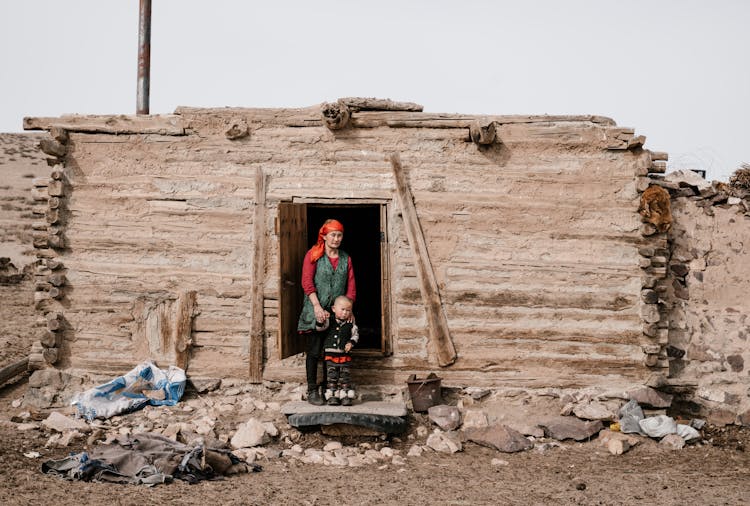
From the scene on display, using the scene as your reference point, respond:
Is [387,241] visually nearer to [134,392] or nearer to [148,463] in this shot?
[134,392]

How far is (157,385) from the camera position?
259 inches

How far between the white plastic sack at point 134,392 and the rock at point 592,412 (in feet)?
12.6

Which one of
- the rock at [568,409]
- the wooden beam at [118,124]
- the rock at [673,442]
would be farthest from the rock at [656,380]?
the wooden beam at [118,124]

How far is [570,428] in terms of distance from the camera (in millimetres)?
6270

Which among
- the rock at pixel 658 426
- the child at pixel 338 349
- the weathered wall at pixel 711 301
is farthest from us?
the weathered wall at pixel 711 301

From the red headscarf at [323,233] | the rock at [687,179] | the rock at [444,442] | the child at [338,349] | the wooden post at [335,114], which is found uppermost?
the wooden post at [335,114]

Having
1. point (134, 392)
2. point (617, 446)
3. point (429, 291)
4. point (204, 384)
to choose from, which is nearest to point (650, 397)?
point (617, 446)

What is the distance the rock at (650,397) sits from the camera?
6523 mm

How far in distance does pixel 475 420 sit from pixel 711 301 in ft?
9.57

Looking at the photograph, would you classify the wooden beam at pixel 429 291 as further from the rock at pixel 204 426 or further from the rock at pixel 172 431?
the rock at pixel 172 431

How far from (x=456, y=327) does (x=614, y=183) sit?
2131 mm

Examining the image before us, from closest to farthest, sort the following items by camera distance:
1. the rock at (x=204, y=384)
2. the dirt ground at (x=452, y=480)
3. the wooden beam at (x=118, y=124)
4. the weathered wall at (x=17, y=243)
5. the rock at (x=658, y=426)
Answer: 1. the dirt ground at (x=452, y=480)
2. the rock at (x=658, y=426)
3. the rock at (x=204, y=384)
4. the wooden beam at (x=118, y=124)
5. the weathered wall at (x=17, y=243)

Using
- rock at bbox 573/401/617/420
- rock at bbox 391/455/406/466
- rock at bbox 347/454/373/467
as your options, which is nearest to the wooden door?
rock at bbox 347/454/373/467

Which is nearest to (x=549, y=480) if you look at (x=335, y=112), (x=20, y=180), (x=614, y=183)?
(x=614, y=183)
